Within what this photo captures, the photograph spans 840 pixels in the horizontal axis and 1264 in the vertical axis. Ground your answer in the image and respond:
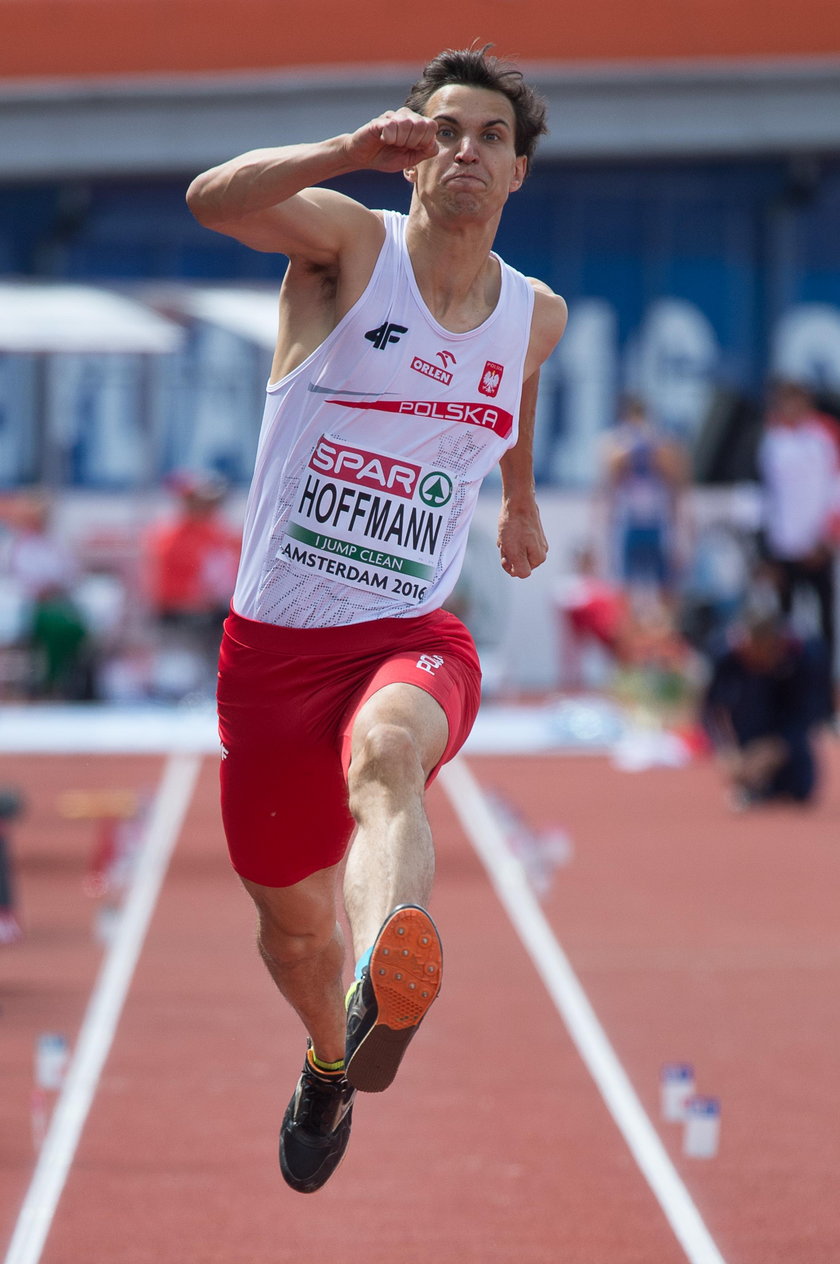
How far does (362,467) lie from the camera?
4504 mm

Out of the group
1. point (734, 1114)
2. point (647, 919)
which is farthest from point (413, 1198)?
point (647, 919)

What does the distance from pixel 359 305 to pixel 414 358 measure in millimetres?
155

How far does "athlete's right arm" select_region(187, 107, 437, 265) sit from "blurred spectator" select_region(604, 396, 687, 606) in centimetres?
1324

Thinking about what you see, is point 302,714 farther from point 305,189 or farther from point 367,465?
point 305,189

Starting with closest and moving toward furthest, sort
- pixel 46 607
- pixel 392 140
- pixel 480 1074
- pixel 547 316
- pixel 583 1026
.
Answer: pixel 392 140 < pixel 547 316 < pixel 480 1074 < pixel 583 1026 < pixel 46 607

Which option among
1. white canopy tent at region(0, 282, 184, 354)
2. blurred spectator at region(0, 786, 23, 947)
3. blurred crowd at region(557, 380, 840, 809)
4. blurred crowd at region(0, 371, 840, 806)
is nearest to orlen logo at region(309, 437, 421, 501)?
blurred spectator at region(0, 786, 23, 947)

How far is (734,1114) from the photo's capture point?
6941mm

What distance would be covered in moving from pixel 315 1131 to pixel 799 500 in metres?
13.1

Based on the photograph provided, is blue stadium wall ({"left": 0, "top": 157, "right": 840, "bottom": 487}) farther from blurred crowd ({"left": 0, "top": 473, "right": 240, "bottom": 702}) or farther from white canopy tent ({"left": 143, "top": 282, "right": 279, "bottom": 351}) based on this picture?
blurred crowd ({"left": 0, "top": 473, "right": 240, "bottom": 702})

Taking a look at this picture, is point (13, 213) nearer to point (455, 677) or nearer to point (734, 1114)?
point (734, 1114)

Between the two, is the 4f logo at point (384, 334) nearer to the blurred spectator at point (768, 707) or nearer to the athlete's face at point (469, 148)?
the athlete's face at point (469, 148)

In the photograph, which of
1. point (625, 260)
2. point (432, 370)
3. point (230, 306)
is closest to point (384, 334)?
point (432, 370)

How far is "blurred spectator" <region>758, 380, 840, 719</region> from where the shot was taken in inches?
686

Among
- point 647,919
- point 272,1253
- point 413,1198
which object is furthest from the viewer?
point 647,919
